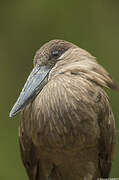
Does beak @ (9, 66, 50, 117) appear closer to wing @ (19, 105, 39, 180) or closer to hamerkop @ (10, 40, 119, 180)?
hamerkop @ (10, 40, 119, 180)

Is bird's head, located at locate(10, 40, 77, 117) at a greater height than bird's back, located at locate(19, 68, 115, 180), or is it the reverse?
bird's head, located at locate(10, 40, 77, 117)

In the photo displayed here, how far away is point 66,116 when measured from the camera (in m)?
→ 2.57

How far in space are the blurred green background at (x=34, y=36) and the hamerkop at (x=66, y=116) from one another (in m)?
1.54

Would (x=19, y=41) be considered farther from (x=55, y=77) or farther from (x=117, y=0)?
(x=55, y=77)

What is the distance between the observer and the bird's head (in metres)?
2.60

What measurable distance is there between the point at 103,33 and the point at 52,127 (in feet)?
6.32

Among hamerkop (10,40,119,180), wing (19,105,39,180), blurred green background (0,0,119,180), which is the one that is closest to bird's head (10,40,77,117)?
hamerkop (10,40,119,180)

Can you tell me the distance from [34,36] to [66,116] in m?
2.01

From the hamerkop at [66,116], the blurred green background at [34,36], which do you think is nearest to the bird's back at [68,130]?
the hamerkop at [66,116]

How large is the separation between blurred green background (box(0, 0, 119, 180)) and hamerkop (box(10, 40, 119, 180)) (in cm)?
154

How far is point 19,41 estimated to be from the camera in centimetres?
452

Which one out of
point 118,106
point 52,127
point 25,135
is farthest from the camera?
point 118,106

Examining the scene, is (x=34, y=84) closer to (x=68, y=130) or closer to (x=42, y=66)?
(x=42, y=66)

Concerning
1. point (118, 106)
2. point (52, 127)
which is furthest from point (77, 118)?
point (118, 106)
